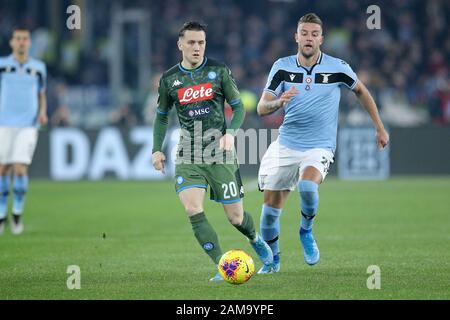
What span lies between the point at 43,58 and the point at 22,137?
12.4 m

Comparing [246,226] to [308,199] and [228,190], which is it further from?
[308,199]

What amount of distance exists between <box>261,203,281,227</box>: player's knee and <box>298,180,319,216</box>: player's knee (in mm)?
380

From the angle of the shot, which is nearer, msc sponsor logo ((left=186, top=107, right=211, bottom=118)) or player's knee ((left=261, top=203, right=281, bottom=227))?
msc sponsor logo ((left=186, top=107, right=211, bottom=118))

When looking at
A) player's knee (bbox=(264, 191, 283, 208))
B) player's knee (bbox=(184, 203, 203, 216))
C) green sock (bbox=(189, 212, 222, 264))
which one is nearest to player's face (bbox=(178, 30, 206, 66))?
player's knee (bbox=(184, 203, 203, 216))

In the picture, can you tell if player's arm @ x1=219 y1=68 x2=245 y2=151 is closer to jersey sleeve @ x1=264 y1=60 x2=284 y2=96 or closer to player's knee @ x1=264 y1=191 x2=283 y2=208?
jersey sleeve @ x1=264 y1=60 x2=284 y2=96

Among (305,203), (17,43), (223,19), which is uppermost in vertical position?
(223,19)

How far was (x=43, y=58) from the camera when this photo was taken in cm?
2553

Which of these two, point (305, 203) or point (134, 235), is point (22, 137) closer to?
point (134, 235)

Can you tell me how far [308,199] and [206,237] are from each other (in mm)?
1161

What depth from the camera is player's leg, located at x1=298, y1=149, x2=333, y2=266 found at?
9.17 m

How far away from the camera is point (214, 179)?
873cm

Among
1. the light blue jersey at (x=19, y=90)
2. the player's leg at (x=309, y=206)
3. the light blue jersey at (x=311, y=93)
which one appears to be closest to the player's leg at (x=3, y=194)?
the light blue jersey at (x=19, y=90)

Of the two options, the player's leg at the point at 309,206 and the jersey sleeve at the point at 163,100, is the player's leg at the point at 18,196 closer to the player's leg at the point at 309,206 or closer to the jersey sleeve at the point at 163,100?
the jersey sleeve at the point at 163,100
